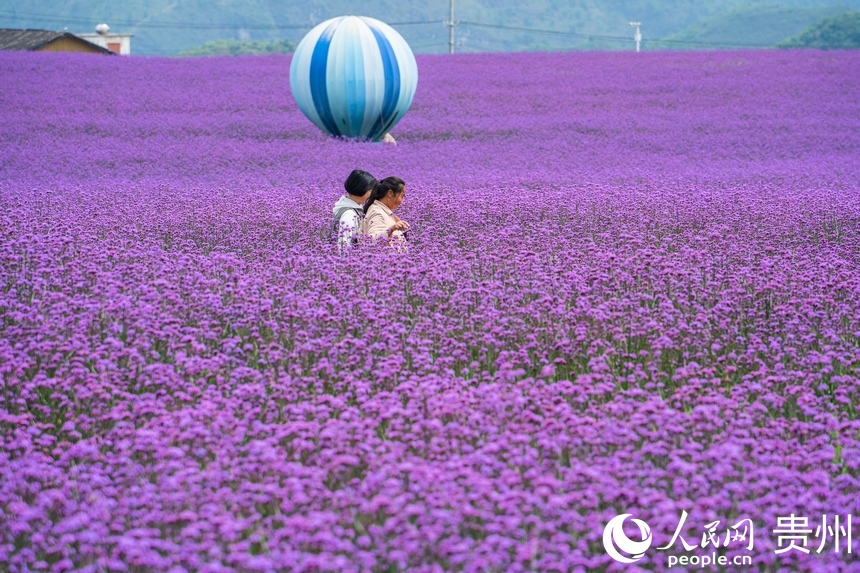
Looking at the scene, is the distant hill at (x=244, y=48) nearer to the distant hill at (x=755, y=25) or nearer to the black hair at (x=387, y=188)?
the distant hill at (x=755, y=25)

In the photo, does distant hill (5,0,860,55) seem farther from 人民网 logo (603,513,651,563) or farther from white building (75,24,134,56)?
人民网 logo (603,513,651,563)

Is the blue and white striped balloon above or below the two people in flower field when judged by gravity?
above

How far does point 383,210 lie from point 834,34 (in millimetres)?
56493

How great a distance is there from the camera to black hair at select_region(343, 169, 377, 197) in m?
7.46

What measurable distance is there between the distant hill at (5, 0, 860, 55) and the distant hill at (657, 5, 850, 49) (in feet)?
91.3

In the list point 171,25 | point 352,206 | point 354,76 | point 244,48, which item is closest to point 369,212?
point 352,206

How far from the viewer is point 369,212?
7297 millimetres

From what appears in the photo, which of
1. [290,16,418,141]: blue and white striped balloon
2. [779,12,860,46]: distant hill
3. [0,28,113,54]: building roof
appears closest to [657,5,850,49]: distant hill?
[779,12,860,46]: distant hill

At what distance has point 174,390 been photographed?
4.38 m

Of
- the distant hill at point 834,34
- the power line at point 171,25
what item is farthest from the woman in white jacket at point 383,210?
the power line at point 171,25

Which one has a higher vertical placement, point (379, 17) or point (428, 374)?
point (379, 17)

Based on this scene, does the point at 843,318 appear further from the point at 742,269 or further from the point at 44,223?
the point at 44,223

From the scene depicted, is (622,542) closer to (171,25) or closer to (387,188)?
(387,188)

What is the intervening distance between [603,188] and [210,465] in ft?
23.4
